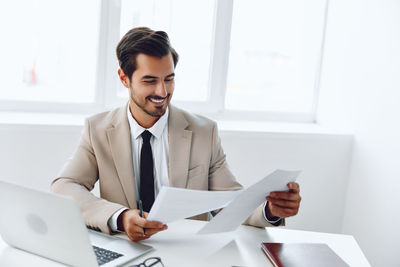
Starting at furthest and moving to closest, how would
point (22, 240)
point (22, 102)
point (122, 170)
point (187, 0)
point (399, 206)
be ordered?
1. point (187, 0)
2. point (22, 102)
3. point (399, 206)
4. point (122, 170)
5. point (22, 240)

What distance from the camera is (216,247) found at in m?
1.45

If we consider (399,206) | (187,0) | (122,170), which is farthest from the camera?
(187,0)

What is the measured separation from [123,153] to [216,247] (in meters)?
0.54

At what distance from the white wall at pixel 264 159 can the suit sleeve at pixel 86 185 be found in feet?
2.47

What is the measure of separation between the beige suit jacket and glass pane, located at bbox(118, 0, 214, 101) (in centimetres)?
112

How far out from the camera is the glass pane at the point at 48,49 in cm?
270

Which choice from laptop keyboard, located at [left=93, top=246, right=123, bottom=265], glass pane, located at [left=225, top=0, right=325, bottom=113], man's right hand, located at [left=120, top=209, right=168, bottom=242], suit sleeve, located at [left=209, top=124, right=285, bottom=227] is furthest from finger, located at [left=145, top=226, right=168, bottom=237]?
glass pane, located at [left=225, top=0, right=325, bottom=113]

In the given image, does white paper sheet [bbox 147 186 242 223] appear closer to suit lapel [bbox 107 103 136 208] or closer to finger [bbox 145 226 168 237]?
finger [bbox 145 226 168 237]

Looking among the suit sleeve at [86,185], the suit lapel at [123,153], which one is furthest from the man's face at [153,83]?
the suit sleeve at [86,185]

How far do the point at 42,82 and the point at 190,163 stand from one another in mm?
1363

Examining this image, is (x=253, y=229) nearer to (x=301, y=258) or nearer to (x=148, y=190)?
(x=301, y=258)

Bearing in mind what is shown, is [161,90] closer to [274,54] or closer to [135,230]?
[135,230]

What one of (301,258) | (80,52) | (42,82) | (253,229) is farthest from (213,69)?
(301,258)

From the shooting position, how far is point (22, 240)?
1.31m
